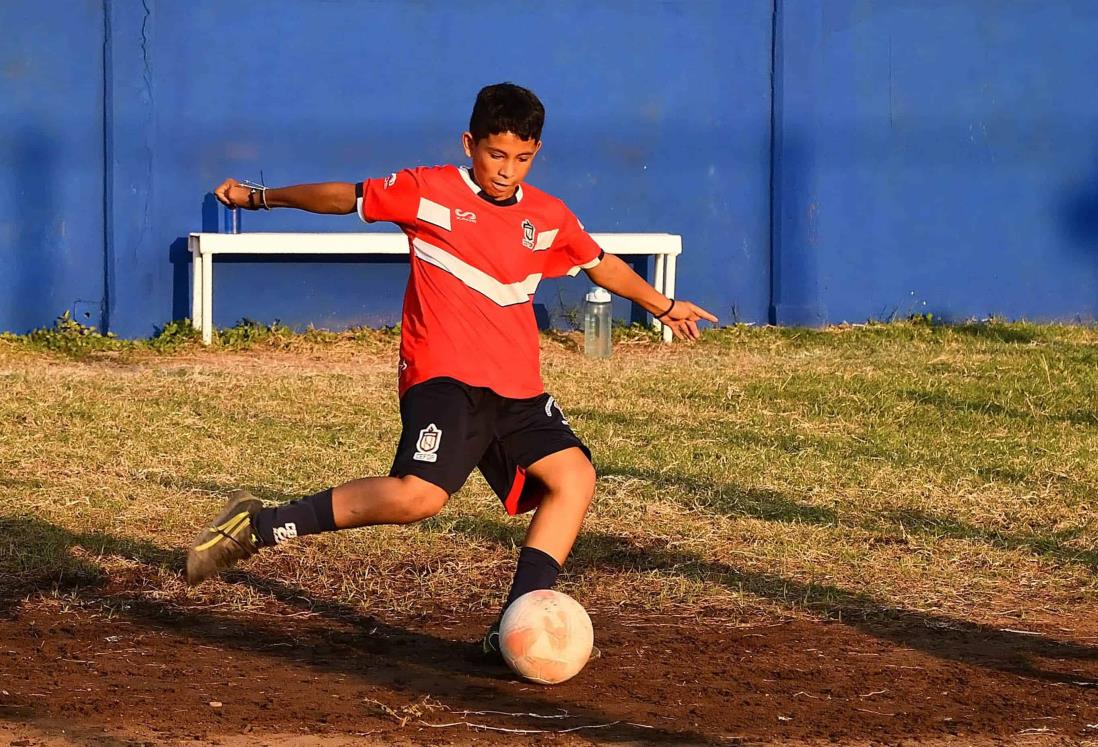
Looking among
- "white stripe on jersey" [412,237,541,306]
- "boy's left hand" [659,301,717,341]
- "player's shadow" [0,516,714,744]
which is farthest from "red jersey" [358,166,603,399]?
"player's shadow" [0,516,714,744]

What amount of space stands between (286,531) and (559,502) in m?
0.80

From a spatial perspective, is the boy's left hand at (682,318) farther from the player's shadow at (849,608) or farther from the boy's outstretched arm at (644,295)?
the player's shadow at (849,608)

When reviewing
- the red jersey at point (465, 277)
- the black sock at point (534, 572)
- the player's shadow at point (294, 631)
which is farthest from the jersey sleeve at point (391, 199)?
the player's shadow at point (294, 631)

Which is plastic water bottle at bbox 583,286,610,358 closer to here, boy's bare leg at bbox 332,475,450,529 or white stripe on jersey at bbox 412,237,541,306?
white stripe on jersey at bbox 412,237,541,306

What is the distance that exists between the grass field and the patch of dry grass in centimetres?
2

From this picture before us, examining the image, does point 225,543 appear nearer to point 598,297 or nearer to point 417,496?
point 417,496

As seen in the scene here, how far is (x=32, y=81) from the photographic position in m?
11.2

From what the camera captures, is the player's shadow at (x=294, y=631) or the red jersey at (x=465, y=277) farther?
the red jersey at (x=465, y=277)

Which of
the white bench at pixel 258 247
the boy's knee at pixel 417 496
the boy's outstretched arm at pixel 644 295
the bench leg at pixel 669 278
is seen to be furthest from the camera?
the bench leg at pixel 669 278

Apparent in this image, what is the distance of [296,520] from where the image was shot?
462 cm

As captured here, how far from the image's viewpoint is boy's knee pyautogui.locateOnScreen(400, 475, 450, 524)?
4.52m

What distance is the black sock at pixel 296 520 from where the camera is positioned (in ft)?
15.1

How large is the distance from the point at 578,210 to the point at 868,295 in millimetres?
2407

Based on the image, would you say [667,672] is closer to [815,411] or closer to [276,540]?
[276,540]
